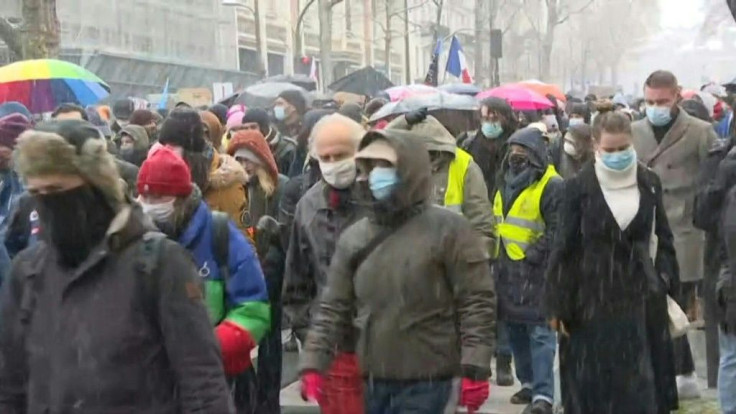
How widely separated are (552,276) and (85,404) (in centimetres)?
340

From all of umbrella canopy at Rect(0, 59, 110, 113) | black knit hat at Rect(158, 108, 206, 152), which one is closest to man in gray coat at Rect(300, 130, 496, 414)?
black knit hat at Rect(158, 108, 206, 152)

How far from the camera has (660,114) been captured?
28.5 feet

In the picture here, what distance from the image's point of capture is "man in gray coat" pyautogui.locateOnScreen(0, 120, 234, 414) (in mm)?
3932

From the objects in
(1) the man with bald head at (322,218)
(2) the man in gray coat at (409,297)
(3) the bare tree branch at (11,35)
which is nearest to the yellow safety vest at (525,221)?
(1) the man with bald head at (322,218)

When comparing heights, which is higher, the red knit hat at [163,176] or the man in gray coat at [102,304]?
the red knit hat at [163,176]

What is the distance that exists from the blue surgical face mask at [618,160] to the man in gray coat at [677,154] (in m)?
2.00

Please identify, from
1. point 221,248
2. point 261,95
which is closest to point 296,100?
point 261,95

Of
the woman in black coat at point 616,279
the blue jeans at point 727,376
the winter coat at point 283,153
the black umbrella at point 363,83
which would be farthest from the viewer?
the black umbrella at point 363,83

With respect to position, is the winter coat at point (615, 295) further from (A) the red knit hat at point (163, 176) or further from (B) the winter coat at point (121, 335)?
(B) the winter coat at point (121, 335)

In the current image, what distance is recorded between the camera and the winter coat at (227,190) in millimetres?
6758

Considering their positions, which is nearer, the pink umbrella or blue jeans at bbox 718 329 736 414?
blue jeans at bbox 718 329 736 414

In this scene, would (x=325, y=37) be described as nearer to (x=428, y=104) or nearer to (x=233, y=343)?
(x=428, y=104)

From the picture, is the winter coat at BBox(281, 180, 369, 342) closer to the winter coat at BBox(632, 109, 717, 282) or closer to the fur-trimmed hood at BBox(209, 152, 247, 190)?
the fur-trimmed hood at BBox(209, 152, 247, 190)

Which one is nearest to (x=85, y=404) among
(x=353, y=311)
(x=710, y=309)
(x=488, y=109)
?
(x=353, y=311)
